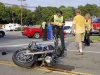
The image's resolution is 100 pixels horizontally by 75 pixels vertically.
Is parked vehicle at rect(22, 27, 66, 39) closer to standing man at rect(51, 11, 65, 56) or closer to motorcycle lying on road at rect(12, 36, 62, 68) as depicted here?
standing man at rect(51, 11, 65, 56)

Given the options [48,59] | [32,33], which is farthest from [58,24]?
[32,33]

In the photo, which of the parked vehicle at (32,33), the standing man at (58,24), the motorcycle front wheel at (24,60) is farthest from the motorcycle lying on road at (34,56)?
the parked vehicle at (32,33)

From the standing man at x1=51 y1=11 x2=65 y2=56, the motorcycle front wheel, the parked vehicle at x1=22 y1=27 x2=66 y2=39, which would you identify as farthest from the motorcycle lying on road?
the parked vehicle at x1=22 y1=27 x2=66 y2=39

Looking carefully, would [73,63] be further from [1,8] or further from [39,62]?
[1,8]

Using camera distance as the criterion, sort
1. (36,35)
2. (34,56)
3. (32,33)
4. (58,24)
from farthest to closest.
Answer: (36,35) < (32,33) < (58,24) < (34,56)

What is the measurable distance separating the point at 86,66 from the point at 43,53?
1.53m

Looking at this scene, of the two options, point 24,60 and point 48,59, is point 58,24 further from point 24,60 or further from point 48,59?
point 24,60

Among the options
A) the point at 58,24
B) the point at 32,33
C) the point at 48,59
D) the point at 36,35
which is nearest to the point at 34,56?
the point at 48,59

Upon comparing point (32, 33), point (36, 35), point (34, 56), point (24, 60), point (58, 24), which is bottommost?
point (24, 60)

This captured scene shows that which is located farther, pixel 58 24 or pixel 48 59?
pixel 58 24

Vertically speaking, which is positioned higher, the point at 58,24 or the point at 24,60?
the point at 58,24

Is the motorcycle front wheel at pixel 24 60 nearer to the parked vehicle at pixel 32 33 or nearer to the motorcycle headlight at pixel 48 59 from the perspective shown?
the motorcycle headlight at pixel 48 59

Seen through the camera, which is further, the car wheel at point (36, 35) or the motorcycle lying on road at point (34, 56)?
the car wheel at point (36, 35)

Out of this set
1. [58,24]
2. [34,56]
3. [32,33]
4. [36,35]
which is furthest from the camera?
[36,35]
